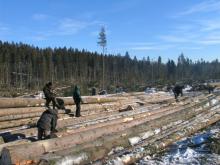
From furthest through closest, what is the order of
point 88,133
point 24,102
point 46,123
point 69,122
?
1. point 24,102
2. point 69,122
3. point 88,133
4. point 46,123

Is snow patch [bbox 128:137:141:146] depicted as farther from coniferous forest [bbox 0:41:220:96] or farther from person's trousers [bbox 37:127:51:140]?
coniferous forest [bbox 0:41:220:96]

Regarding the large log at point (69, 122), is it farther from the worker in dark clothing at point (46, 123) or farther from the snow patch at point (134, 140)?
the snow patch at point (134, 140)

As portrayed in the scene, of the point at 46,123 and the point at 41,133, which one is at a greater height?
the point at 46,123

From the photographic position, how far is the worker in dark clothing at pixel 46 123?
38.4 ft

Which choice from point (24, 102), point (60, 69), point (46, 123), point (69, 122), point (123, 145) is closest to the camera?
point (123, 145)

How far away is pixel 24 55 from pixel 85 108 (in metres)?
81.7

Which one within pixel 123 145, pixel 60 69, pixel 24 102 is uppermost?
pixel 60 69

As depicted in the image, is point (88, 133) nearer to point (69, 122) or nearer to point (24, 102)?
point (69, 122)

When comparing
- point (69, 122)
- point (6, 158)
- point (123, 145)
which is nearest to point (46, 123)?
point (123, 145)

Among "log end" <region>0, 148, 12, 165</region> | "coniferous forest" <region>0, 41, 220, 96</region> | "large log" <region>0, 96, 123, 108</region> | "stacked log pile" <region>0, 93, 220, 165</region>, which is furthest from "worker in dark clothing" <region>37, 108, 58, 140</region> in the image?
"coniferous forest" <region>0, 41, 220, 96</region>

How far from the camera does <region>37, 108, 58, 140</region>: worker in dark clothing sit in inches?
461

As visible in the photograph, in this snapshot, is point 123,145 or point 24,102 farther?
point 24,102

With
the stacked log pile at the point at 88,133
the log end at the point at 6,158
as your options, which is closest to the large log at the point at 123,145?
the stacked log pile at the point at 88,133

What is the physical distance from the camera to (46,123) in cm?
1175
